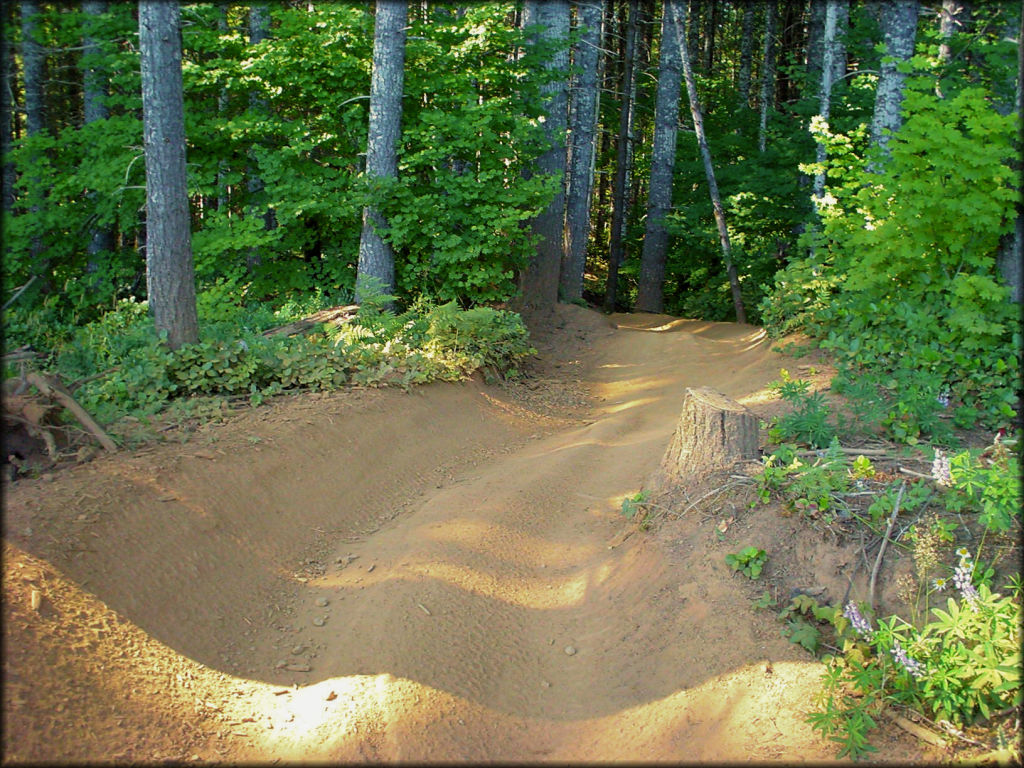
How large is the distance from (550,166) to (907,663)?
38.0 feet

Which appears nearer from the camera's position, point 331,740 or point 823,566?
point 331,740

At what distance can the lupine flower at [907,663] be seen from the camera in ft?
12.5

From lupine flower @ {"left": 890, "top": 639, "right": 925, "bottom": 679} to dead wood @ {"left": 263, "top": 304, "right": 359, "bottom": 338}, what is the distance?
7071 millimetres

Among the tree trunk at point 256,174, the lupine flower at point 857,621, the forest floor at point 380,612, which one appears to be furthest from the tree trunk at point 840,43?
the lupine flower at point 857,621

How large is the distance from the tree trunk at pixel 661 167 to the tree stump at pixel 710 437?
1378cm

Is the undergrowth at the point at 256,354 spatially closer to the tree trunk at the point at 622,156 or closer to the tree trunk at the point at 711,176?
the tree trunk at the point at 711,176

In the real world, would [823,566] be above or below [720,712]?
above

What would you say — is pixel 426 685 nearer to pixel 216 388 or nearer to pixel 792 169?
pixel 216 388

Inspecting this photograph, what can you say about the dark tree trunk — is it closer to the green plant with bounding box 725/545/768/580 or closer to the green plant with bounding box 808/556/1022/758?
the green plant with bounding box 725/545/768/580

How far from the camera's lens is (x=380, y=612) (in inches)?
193

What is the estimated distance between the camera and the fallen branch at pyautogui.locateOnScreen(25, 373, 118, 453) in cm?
564

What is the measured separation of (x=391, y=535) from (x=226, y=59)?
943 cm

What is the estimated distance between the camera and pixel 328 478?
22.0ft

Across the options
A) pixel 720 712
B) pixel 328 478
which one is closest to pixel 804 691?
pixel 720 712
